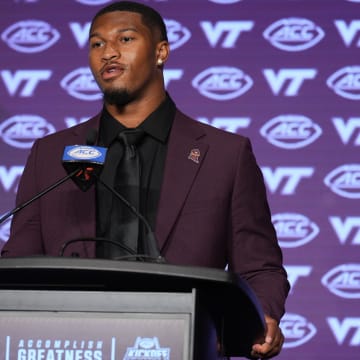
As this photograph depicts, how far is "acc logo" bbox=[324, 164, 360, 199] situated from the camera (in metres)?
3.92

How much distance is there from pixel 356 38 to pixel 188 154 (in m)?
1.63

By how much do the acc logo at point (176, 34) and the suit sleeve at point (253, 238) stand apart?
1506 mm

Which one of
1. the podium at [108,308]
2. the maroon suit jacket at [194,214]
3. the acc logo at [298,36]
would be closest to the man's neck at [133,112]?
the maroon suit jacket at [194,214]

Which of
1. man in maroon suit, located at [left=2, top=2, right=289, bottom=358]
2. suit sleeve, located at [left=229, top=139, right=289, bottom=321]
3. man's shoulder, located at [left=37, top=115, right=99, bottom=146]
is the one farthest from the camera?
A: man's shoulder, located at [left=37, top=115, right=99, bottom=146]

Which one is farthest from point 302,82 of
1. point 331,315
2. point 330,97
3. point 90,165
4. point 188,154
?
point 90,165

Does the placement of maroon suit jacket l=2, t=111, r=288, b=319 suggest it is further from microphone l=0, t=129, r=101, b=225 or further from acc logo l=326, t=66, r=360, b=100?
acc logo l=326, t=66, r=360, b=100

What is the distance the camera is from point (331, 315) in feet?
12.7

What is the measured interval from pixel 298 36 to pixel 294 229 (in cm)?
79

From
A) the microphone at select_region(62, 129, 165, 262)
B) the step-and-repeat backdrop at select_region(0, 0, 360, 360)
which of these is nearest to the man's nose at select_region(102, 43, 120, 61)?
the microphone at select_region(62, 129, 165, 262)

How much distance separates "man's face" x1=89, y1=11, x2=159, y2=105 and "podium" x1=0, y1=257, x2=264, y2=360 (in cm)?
106

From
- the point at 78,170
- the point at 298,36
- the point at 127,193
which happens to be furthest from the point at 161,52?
the point at 298,36

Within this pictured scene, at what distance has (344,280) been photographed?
12.7ft

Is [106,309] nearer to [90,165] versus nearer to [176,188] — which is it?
[90,165]

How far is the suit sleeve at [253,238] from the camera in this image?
2387 millimetres
